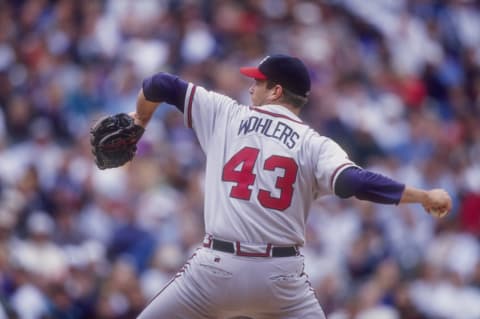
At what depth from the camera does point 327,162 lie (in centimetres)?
600

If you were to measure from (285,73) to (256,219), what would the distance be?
83cm

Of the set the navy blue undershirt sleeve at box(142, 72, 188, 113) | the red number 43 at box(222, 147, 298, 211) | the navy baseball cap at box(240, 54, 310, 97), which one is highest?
the navy baseball cap at box(240, 54, 310, 97)

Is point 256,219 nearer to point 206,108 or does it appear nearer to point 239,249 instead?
point 239,249

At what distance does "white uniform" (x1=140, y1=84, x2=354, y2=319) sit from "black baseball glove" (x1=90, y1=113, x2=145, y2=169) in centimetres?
56

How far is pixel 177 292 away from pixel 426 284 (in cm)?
583

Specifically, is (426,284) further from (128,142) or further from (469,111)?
(128,142)

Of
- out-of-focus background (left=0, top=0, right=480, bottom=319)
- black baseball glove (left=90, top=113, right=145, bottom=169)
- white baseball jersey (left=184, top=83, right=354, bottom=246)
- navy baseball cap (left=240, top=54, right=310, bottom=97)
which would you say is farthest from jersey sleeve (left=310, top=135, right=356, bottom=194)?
out-of-focus background (left=0, top=0, right=480, bottom=319)

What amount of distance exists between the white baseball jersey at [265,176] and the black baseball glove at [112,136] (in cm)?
55

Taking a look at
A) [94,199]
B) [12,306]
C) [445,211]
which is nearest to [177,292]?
[445,211]

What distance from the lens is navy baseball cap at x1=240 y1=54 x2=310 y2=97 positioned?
6293 millimetres

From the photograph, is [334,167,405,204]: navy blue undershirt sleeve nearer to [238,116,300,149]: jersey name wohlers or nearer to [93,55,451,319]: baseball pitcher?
[93,55,451,319]: baseball pitcher

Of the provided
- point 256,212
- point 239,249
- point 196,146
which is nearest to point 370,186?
point 256,212

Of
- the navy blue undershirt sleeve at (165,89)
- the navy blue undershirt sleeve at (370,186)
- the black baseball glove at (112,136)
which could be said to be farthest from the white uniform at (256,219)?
the black baseball glove at (112,136)

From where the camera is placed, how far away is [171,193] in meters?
12.1
